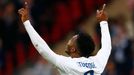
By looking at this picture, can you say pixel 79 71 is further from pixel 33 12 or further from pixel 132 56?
pixel 33 12

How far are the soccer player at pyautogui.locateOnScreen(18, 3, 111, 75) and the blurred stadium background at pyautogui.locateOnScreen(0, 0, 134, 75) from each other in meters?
7.73

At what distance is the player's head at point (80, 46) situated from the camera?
789 cm

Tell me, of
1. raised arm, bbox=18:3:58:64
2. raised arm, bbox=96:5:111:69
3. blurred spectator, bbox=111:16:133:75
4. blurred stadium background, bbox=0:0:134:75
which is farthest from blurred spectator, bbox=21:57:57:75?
raised arm, bbox=18:3:58:64

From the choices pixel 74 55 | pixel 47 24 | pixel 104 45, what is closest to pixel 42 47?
pixel 74 55

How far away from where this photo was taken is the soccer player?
7676 millimetres

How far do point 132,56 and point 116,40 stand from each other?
44 cm

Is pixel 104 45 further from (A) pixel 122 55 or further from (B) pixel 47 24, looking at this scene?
(B) pixel 47 24

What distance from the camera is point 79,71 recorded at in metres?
7.77

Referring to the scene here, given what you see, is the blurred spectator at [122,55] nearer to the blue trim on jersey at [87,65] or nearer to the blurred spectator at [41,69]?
the blurred spectator at [41,69]

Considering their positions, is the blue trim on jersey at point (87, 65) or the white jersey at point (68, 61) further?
the blue trim on jersey at point (87, 65)

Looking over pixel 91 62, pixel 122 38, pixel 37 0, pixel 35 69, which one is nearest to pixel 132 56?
pixel 122 38

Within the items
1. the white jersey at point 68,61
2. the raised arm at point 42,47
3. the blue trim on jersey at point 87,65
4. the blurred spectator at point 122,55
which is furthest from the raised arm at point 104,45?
the blurred spectator at point 122,55

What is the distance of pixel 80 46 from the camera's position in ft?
25.9

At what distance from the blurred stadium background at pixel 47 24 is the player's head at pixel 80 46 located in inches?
305
